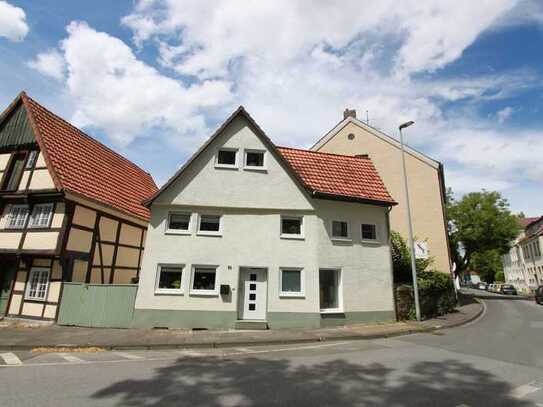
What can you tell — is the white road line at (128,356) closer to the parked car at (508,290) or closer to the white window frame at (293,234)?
the white window frame at (293,234)

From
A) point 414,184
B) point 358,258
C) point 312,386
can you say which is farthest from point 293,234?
point 414,184

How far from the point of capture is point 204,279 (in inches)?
548

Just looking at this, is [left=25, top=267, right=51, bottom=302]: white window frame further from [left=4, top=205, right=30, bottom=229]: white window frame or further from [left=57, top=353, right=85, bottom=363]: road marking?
[left=57, top=353, right=85, bottom=363]: road marking

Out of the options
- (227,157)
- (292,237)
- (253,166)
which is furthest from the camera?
(227,157)

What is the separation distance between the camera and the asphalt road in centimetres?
558

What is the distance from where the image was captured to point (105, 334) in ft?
38.7

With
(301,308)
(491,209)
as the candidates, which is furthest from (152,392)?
(491,209)

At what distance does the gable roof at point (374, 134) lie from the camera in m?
25.5

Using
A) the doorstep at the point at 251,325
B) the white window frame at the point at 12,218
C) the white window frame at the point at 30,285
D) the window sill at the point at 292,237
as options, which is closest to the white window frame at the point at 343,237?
the window sill at the point at 292,237

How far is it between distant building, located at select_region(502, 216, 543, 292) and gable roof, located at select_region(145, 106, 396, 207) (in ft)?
133

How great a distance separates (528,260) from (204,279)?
62098mm

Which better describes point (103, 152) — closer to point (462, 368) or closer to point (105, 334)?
point (105, 334)

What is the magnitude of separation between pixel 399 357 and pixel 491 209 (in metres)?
31.8

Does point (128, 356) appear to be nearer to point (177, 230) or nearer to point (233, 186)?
point (177, 230)
